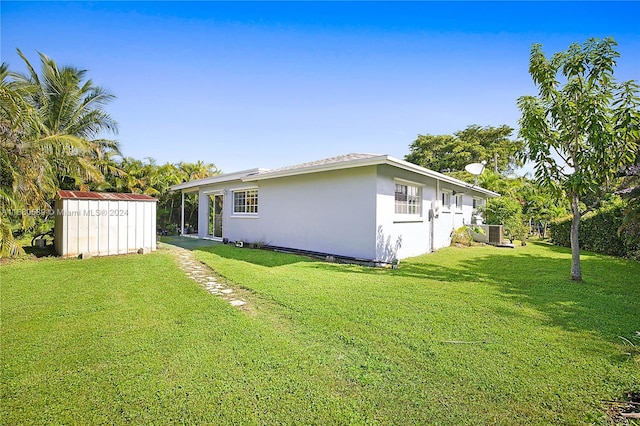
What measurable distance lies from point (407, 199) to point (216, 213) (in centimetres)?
991

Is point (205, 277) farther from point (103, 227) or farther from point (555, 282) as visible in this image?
point (555, 282)

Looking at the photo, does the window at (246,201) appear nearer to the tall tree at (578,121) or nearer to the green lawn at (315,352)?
the green lawn at (315,352)

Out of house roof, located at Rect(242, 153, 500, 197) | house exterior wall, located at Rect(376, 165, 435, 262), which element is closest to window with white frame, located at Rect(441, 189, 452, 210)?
house roof, located at Rect(242, 153, 500, 197)

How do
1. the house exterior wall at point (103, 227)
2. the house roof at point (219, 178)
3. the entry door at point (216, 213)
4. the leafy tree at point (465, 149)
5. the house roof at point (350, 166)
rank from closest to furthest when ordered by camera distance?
the house roof at point (350, 166)
the house exterior wall at point (103, 227)
the house roof at point (219, 178)
the entry door at point (216, 213)
the leafy tree at point (465, 149)

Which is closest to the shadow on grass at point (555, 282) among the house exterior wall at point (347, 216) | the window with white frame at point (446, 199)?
the house exterior wall at point (347, 216)

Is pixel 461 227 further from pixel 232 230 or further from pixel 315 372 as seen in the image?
pixel 315 372

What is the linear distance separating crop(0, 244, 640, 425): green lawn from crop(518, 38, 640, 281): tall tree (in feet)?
8.22

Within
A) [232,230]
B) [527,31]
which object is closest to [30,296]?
[232,230]

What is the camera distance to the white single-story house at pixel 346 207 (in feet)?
28.8

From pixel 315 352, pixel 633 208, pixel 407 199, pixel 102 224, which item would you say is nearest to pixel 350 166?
pixel 407 199

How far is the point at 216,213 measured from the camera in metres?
15.6

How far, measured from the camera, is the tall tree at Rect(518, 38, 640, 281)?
6359 millimetres

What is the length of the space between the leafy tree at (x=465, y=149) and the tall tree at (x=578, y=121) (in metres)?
25.7

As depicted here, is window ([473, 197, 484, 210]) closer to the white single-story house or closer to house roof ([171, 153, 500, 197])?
the white single-story house
